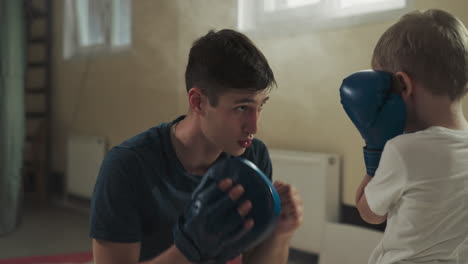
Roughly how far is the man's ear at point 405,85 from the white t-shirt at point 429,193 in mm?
62

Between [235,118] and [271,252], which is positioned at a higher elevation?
[235,118]

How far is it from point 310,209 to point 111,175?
1.13m

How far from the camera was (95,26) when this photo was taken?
3.12 m

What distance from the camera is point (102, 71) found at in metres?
3.01

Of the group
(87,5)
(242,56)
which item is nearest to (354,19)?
(242,56)

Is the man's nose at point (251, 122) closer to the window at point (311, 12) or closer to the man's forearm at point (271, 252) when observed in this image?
the man's forearm at point (271, 252)

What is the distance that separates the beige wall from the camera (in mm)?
1636

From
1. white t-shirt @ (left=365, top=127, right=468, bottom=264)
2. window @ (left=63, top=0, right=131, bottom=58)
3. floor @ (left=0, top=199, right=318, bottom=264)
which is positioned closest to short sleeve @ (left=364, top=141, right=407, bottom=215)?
white t-shirt @ (left=365, top=127, right=468, bottom=264)

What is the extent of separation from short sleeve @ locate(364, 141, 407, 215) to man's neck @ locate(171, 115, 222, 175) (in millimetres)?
304

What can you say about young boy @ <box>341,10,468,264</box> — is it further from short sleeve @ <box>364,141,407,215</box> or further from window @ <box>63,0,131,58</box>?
window @ <box>63,0,131,58</box>

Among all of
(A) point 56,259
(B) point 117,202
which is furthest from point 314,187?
(A) point 56,259

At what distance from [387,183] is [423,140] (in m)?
0.08

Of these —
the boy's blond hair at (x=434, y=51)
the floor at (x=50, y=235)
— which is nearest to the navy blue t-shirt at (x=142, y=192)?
the boy's blond hair at (x=434, y=51)

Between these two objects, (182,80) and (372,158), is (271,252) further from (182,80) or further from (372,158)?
(182,80)
